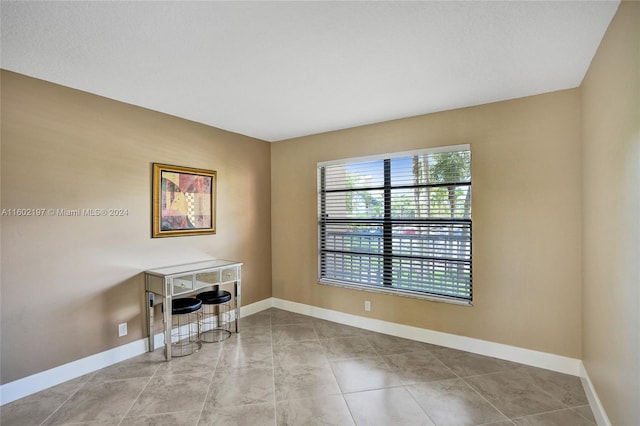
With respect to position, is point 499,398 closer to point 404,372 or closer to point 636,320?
point 404,372

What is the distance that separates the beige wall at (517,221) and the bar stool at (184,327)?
6.95ft

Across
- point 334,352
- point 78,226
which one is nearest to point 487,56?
point 334,352

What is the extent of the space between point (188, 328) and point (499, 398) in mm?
3179

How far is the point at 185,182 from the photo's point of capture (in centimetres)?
358

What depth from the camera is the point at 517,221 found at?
2.93 meters

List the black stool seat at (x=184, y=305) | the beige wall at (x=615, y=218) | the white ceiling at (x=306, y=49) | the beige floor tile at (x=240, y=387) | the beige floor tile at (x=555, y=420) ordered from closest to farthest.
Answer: the beige wall at (x=615, y=218) → the white ceiling at (x=306, y=49) → the beige floor tile at (x=555, y=420) → the beige floor tile at (x=240, y=387) → the black stool seat at (x=184, y=305)

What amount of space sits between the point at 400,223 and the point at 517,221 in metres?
1.17

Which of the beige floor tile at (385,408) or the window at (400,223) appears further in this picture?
the window at (400,223)

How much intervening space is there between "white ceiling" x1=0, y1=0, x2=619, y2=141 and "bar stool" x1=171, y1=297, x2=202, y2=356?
2066 mm

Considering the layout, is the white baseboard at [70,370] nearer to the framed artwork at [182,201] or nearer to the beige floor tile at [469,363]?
the framed artwork at [182,201]

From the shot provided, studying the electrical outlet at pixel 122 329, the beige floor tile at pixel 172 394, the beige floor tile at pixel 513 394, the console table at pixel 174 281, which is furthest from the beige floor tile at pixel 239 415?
the beige floor tile at pixel 513 394

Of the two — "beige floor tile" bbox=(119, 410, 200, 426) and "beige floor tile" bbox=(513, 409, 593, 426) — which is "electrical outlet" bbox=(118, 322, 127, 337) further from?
"beige floor tile" bbox=(513, 409, 593, 426)

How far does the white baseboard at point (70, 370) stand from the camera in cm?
234

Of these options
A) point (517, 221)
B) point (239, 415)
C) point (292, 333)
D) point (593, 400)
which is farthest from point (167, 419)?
point (517, 221)
